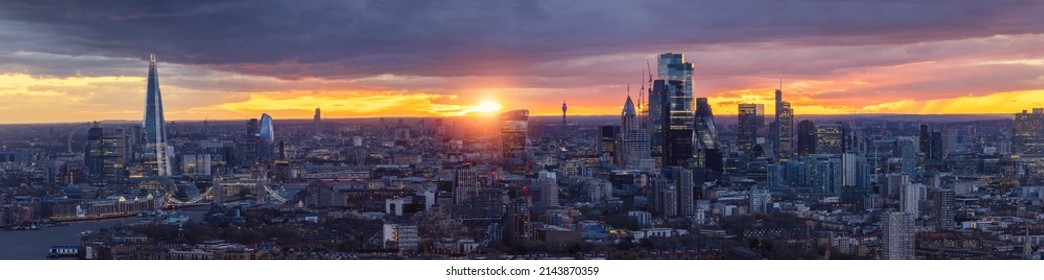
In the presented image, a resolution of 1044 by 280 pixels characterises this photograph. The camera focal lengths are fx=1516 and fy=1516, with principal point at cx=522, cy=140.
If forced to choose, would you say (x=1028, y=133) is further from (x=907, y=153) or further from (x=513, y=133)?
(x=513, y=133)

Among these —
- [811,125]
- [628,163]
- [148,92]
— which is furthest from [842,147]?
[148,92]

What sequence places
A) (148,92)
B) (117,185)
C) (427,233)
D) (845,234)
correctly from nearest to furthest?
(427,233)
(845,234)
(148,92)
(117,185)

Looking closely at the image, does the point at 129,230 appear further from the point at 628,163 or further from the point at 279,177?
the point at 628,163

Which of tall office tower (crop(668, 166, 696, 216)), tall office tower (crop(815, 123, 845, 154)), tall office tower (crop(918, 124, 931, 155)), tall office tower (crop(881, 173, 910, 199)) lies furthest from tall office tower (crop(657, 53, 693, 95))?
tall office tower (crop(918, 124, 931, 155))

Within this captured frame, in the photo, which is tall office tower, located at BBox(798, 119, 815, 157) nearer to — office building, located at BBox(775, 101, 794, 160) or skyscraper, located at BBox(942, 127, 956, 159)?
office building, located at BBox(775, 101, 794, 160)

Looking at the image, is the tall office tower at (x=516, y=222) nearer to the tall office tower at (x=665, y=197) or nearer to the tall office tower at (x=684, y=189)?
the tall office tower at (x=665, y=197)
